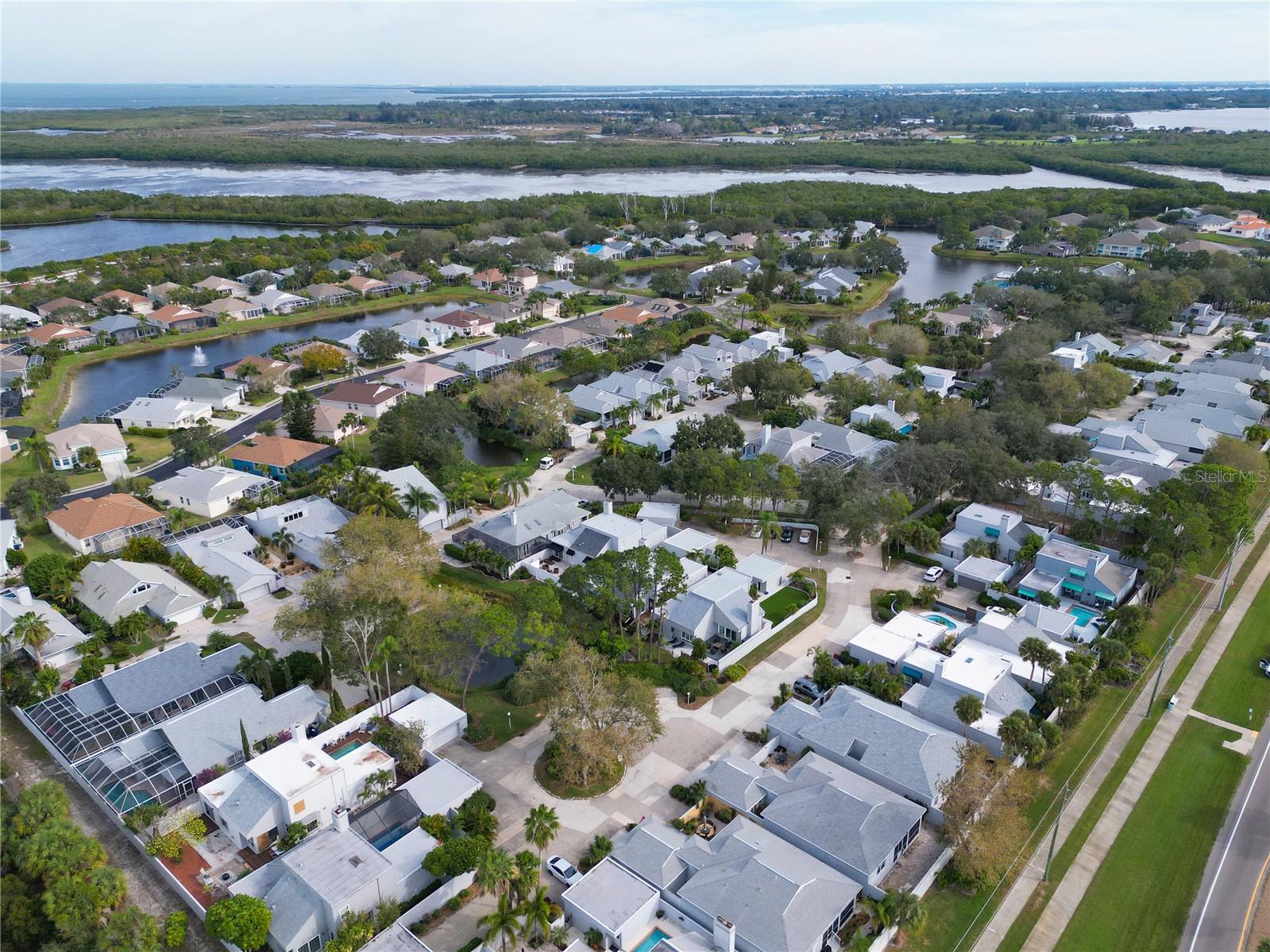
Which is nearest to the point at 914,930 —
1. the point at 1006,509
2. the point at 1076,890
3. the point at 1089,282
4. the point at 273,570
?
the point at 1076,890

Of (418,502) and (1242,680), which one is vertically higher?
(418,502)

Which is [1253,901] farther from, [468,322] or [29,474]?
[468,322]

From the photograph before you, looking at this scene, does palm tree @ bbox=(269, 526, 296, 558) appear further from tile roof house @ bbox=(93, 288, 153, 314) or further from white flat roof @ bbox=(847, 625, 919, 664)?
tile roof house @ bbox=(93, 288, 153, 314)

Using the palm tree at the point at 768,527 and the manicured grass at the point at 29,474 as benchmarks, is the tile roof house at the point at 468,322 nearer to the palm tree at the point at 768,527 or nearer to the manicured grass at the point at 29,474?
the manicured grass at the point at 29,474

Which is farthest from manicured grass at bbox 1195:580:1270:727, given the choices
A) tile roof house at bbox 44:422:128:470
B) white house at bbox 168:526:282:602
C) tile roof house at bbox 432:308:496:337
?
tile roof house at bbox 432:308:496:337

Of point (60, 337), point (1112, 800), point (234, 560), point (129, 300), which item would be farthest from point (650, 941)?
point (129, 300)
